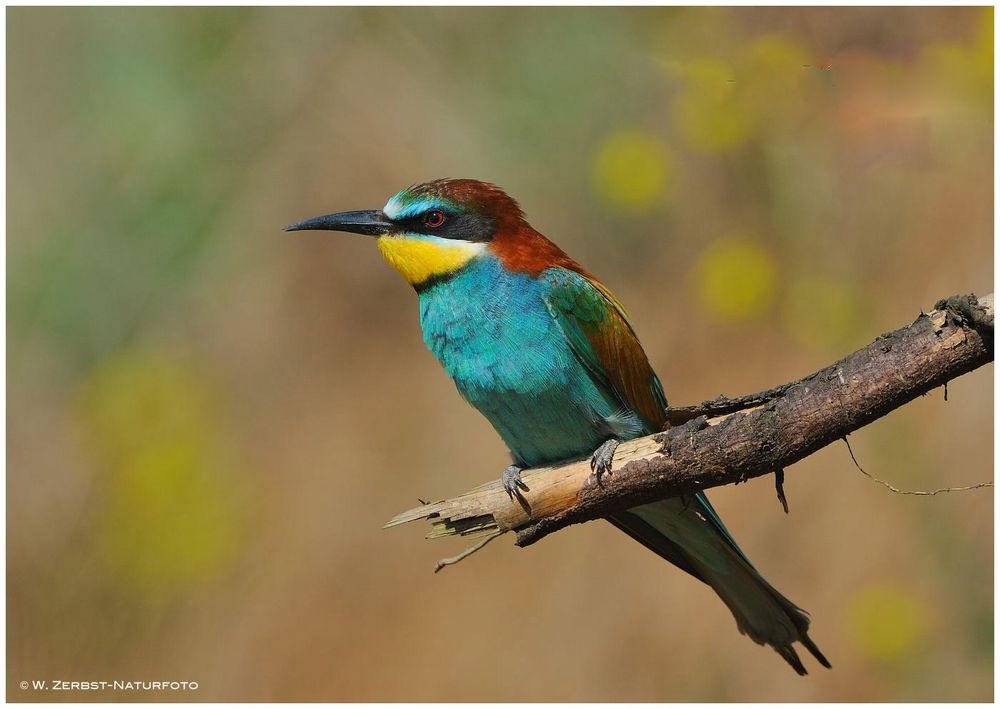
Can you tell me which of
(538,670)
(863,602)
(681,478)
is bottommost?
(538,670)

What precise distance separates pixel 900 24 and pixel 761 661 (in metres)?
1.73

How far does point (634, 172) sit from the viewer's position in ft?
8.44

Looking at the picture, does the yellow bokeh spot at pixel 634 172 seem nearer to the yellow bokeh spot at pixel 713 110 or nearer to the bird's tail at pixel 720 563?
the yellow bokeh spot at pixel 713 110

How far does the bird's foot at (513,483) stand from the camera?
1583 millimetres

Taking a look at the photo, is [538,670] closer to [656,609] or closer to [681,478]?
[656,609]

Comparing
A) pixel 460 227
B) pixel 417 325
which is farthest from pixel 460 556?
pixel 417 325

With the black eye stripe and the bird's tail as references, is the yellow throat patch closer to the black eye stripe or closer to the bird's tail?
the black eye stripe

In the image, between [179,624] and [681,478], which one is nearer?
[681,478]

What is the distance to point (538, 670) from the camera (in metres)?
2.86

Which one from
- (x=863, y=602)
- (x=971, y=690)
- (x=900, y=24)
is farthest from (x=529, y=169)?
(x=971, y=690)

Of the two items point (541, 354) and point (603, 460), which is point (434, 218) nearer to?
point (541, 354)

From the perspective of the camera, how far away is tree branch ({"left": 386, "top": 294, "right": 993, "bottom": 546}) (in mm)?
1210

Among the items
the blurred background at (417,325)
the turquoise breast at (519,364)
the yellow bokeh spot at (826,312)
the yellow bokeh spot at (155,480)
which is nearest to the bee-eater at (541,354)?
the turquoise breast at (519,364)

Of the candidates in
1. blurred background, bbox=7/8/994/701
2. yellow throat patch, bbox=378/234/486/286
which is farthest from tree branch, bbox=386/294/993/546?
blurred background, bbox=7/8/994/701
